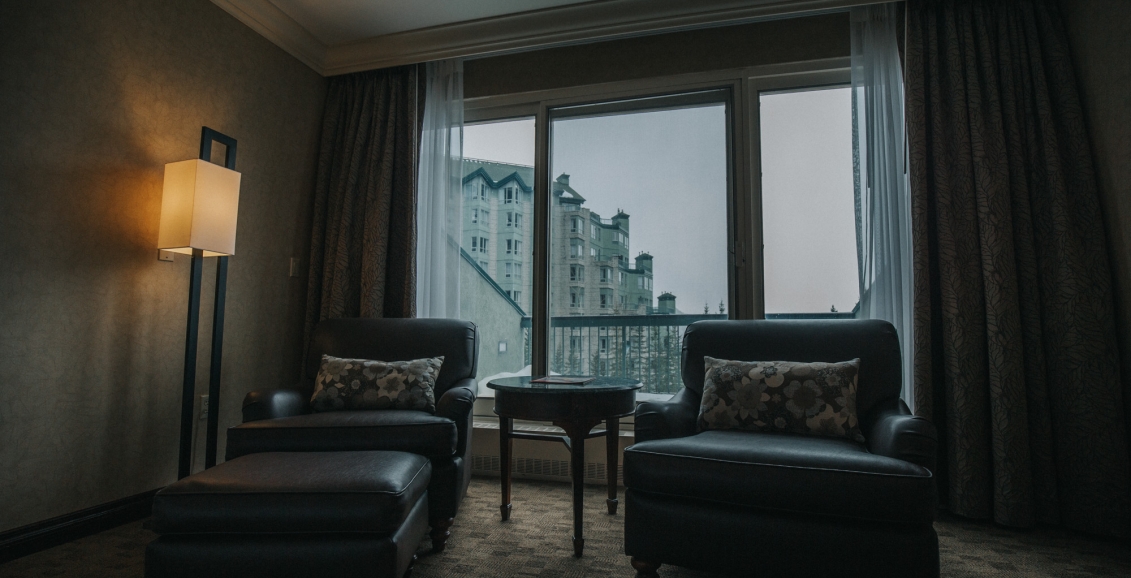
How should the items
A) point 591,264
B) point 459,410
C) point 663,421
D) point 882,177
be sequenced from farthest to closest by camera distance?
point 591,264 → point 882,177 → point 459,410 → point 663,421

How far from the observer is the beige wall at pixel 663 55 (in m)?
2.87

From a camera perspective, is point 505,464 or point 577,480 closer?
point 577,480

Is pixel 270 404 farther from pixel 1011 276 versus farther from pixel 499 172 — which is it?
pixel 1011 276

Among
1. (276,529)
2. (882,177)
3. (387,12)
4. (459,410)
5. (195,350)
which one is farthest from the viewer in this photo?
(387,12)

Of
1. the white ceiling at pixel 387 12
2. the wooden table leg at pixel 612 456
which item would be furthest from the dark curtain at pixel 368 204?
the wooden table leg at pixel 612 456

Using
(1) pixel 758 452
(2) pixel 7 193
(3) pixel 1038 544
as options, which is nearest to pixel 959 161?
(3) pixel 1038 544

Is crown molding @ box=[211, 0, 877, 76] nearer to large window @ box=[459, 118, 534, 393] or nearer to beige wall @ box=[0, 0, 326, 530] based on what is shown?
beige wall @ box=[0, 0, 326, 530]

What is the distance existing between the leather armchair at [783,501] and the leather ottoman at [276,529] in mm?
762

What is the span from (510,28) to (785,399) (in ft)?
7.91

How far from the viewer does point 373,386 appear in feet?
7.86

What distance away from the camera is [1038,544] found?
2.12m

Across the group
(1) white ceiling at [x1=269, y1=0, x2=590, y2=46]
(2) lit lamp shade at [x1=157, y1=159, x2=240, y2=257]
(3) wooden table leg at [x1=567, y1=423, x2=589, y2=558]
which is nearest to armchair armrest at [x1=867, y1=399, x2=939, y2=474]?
(3) wooden table leg at [x1=567, y1=423, x2=589, y2=558]

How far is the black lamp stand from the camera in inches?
88.7

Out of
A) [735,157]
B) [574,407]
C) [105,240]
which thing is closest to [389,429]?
[574,407]
